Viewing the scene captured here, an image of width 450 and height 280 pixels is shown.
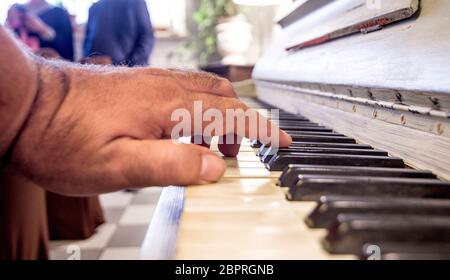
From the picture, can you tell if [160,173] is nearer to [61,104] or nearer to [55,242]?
[61,104]

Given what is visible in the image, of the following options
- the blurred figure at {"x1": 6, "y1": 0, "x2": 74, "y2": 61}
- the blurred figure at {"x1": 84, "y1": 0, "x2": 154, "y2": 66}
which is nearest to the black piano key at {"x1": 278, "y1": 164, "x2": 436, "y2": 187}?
the blurred figure at {"x1": 84, "y1": 0, "x2": 154, "y2": 66}

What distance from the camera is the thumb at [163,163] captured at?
568mm

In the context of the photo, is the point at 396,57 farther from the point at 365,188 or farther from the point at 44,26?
the point at 44,26

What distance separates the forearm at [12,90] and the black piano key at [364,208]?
427 mm

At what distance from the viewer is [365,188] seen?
0.53 meters

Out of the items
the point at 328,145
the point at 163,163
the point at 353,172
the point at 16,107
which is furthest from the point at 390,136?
the point at 16,107

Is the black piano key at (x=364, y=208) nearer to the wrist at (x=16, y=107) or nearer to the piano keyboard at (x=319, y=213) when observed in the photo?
the piano keyboard at (x=319, y=213)

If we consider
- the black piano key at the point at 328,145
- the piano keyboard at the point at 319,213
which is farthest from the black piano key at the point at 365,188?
the black piano key at the point at 328,145

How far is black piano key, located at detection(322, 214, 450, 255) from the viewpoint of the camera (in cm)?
39

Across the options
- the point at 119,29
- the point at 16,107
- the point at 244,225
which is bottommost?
the point at 244,225

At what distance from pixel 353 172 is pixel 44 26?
318cm

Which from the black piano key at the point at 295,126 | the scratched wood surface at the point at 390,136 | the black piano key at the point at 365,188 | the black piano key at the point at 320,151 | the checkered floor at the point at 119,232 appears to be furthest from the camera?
the checkered floor at the point at 119,232

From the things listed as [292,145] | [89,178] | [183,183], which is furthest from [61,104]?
[292,145]
